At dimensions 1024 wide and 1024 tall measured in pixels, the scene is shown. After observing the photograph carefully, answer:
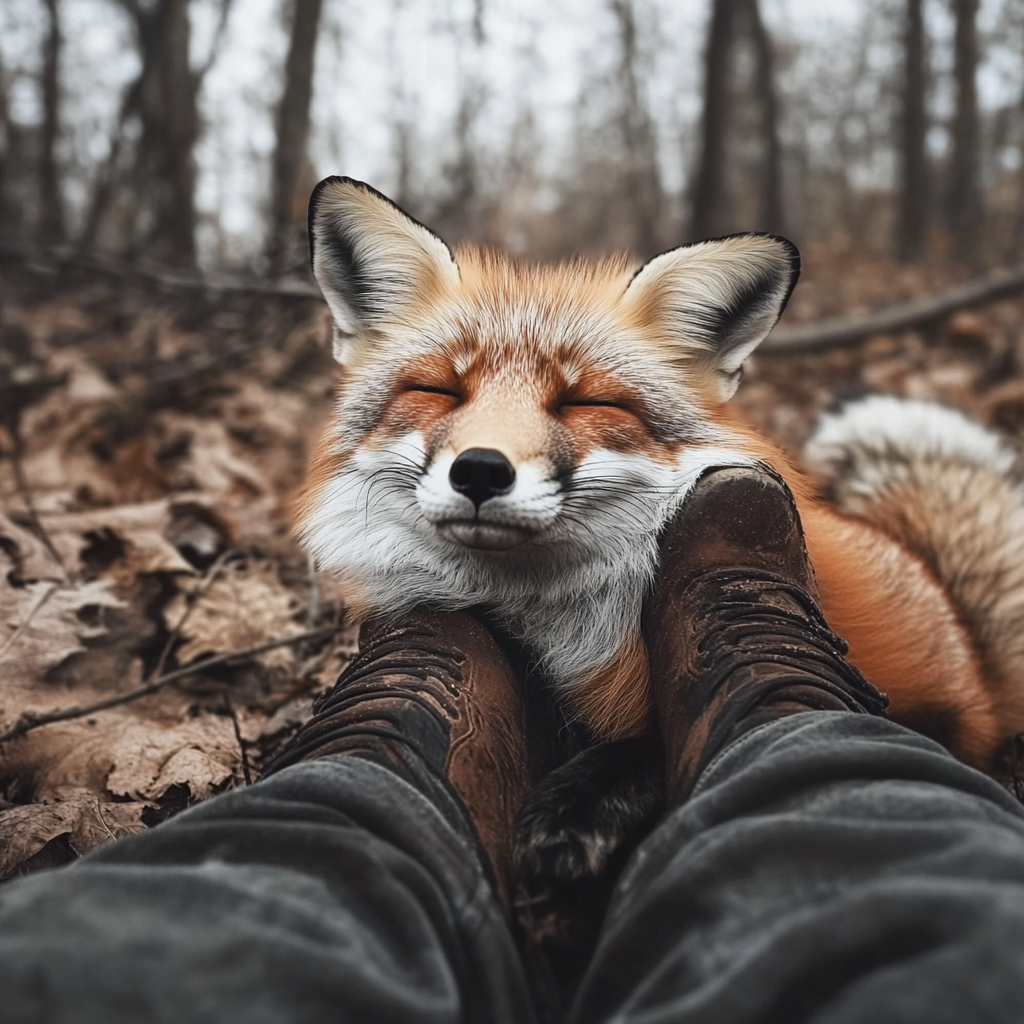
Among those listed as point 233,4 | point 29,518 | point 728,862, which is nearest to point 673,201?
point 233,4

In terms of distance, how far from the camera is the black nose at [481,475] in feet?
5.12

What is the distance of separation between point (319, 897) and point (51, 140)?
367 inches

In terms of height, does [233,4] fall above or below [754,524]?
above

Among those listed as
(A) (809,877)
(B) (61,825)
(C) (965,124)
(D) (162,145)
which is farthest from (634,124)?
(A) (809,877)

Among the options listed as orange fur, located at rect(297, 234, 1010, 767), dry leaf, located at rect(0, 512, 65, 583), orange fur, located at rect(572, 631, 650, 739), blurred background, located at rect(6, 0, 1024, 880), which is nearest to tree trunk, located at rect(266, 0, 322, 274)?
blurred background, located at rect(6, 0, 1024, 880)

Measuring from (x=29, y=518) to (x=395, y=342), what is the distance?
1712mm

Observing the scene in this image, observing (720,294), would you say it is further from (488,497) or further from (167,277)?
(167,277)

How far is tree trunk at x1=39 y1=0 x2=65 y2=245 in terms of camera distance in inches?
302

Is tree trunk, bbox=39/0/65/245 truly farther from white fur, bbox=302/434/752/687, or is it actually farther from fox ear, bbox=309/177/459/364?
white fur, bbox=302/434/752/687

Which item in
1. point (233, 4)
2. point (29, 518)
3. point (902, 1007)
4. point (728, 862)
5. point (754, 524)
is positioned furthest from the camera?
point (233, 4)

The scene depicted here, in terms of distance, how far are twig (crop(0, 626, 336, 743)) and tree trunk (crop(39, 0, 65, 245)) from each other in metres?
6.36

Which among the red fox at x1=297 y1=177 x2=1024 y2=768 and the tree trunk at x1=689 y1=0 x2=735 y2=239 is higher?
the tree trunk at x1=689 y1=0 x2=735 y2=239

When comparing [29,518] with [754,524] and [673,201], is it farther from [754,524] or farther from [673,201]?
[673,201]

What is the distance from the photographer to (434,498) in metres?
1.63
